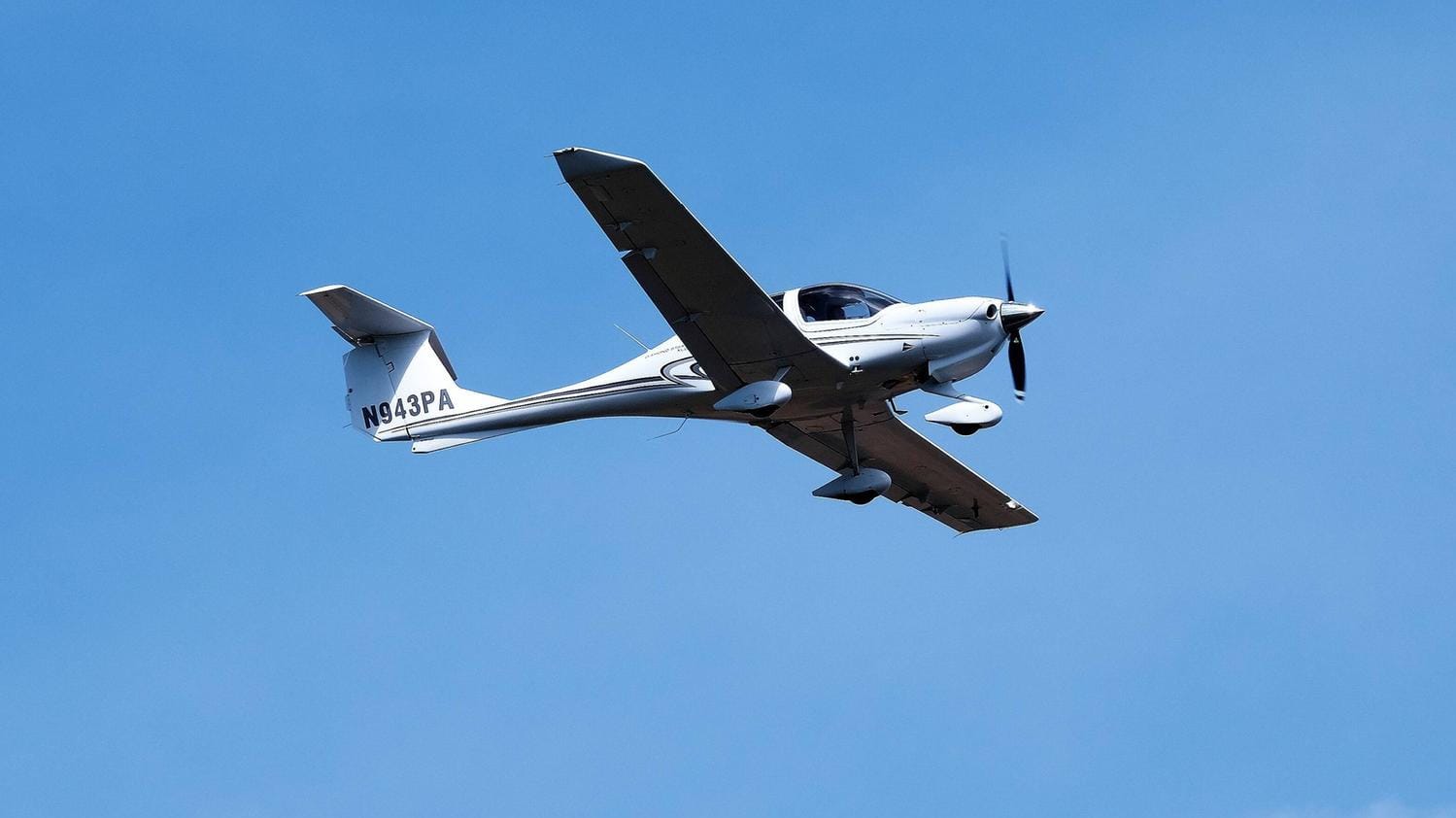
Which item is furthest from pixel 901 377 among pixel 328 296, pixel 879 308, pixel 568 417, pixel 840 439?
pixel 328 296

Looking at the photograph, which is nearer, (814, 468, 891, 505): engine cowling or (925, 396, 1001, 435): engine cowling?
(925, 396, 1001, 435): engine cowling

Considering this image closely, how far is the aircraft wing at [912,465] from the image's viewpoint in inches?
1111

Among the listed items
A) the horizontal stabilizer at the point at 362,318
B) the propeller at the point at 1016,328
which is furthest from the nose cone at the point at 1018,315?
the horizontal stabilizer at the point at 362,318

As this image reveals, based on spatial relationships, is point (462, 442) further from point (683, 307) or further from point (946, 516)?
point (946, 516)

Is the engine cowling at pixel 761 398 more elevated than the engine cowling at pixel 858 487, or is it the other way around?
the engine cowling at pixel 761 398

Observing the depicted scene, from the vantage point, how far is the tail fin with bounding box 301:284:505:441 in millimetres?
28906

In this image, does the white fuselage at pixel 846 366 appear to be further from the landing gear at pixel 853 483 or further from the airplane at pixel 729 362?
the landing gear at pixel 853 483

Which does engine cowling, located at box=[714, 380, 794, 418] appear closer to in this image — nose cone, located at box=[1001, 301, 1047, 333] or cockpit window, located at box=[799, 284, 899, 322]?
cockpit window, located at box=[799, 284, 899, 322]

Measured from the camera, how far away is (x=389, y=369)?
2942 centimetres

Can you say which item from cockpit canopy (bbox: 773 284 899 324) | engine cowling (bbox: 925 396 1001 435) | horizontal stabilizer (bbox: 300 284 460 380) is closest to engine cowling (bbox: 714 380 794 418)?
cockpit canopy (bbox: 773 284 899 324)

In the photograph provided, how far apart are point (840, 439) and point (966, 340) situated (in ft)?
13.7

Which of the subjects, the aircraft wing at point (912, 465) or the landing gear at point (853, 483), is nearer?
the landing gear at point (853, 483)

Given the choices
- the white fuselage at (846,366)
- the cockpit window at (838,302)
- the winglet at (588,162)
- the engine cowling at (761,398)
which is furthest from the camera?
the cockpit window at (838,302)

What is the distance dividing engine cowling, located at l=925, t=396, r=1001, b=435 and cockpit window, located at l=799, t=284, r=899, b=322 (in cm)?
181
